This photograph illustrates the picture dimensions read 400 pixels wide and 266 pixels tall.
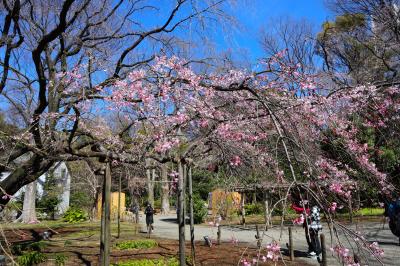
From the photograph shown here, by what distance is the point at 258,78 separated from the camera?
21.6ft

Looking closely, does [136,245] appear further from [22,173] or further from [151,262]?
[22,173]

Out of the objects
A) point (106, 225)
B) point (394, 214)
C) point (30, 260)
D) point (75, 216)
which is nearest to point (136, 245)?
point (30, 260)

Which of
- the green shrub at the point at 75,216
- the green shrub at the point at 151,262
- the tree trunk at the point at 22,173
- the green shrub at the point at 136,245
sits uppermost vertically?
the tree trunk at the point at 22,173

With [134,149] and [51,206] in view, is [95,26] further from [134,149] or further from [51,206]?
[51,206]

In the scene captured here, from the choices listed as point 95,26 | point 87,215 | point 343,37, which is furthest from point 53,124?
point 87,215

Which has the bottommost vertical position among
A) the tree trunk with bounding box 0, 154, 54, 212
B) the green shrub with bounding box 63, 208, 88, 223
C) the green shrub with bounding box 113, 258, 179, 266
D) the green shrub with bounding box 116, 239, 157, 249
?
the green shrub with bounding box 113, 258, 179, 266

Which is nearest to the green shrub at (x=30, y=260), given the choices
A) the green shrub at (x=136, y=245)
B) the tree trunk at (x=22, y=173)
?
the tree trunk at (x=22, y=173)

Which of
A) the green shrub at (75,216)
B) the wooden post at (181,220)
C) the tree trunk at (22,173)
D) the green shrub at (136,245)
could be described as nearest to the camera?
the tree trunk at (22,173)

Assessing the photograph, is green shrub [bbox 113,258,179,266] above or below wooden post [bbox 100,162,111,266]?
below

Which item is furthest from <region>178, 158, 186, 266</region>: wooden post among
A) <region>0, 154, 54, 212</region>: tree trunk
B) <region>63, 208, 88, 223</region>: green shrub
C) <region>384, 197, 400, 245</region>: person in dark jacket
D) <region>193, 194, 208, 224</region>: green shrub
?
<region>63, 208, 88, 223</region>: green shrub

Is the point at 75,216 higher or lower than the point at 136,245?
higher

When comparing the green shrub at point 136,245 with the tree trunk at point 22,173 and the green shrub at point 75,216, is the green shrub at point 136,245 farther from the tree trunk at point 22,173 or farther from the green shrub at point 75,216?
the green shrub at point 75,216

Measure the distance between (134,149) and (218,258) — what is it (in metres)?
3.77

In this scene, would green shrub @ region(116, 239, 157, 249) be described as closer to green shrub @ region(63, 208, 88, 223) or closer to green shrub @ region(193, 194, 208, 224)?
green shrub @ region(193, 194, 208, 224)
